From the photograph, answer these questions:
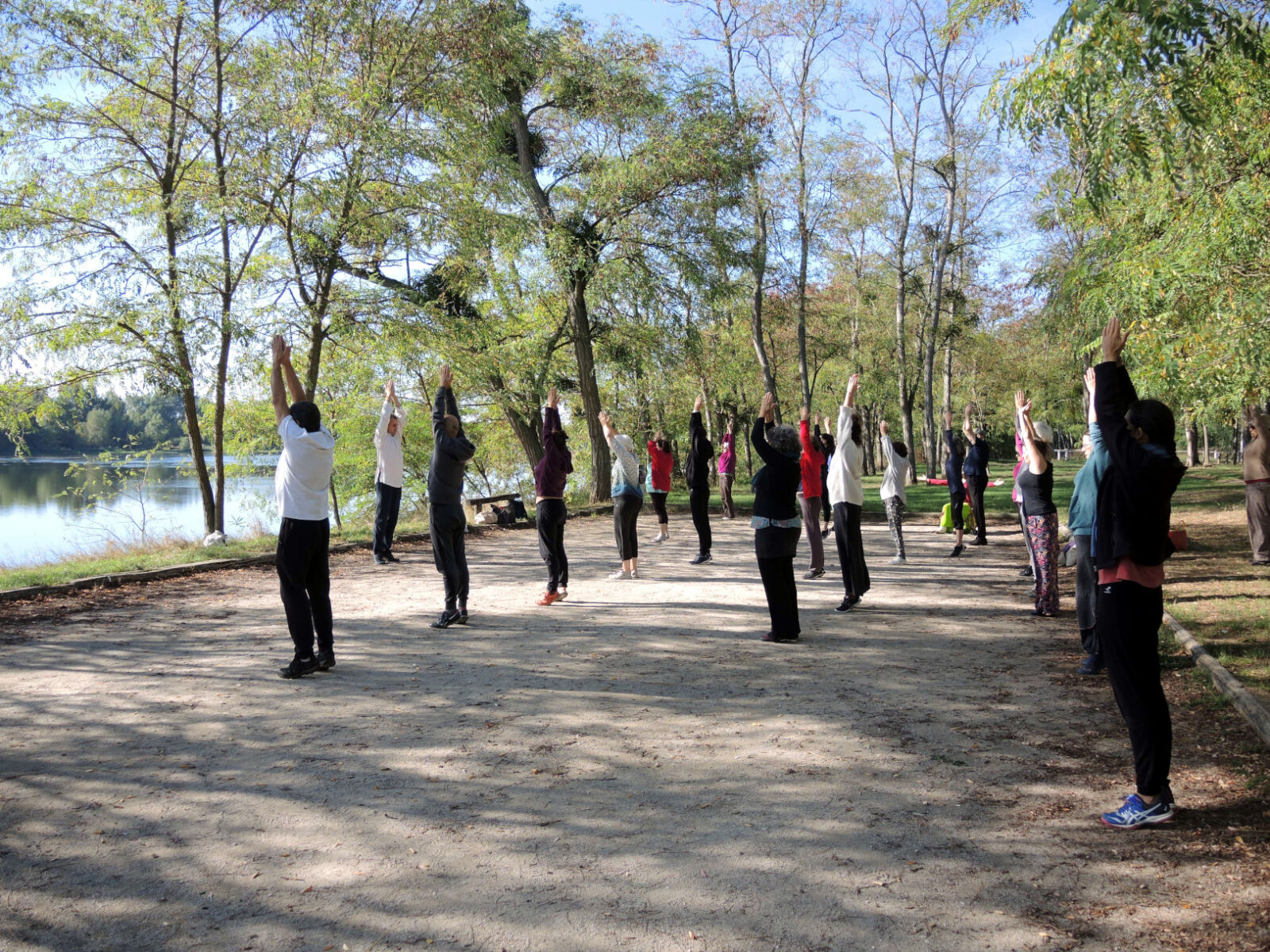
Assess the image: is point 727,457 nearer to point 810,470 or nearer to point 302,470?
point 810,470

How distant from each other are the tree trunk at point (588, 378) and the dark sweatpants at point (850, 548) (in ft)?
44.5

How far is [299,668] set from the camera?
22.6ft

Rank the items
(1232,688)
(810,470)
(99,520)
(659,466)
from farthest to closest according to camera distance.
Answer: (99,520), (659,466), (810,470), (1232,688)

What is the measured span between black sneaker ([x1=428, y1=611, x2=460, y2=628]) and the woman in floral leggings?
573 centimetres

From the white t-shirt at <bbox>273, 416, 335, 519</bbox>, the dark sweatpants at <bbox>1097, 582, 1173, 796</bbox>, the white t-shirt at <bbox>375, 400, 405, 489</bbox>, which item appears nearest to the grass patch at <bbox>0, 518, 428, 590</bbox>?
the white t-shirt at <bbox>375, 400, 405, 489</bbox>

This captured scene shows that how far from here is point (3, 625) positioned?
8703mm

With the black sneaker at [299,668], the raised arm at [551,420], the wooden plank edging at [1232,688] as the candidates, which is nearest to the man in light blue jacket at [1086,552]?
the wooden plank edging at [1232,688]

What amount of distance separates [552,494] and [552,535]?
45 cm

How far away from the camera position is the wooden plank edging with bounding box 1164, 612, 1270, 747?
5.34 meters

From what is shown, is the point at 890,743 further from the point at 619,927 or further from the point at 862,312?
the point at 862,312

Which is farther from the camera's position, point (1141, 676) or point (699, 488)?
point (699, 488)

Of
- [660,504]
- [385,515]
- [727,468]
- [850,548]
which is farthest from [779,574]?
[727,468]

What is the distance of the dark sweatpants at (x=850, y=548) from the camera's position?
9.76 meters

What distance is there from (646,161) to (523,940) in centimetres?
1971
